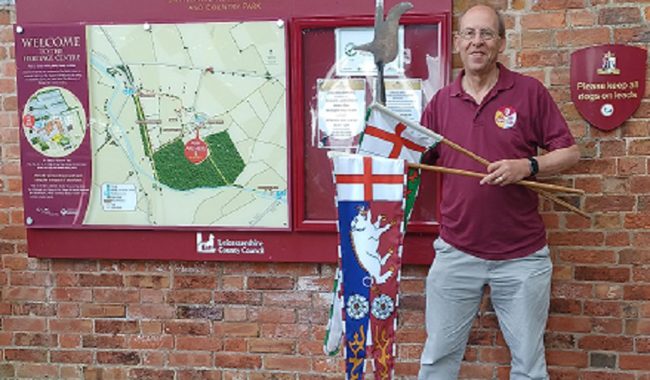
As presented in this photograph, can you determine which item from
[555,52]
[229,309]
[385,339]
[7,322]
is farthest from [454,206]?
[7,322]

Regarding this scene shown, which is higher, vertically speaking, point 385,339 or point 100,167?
point 100,167

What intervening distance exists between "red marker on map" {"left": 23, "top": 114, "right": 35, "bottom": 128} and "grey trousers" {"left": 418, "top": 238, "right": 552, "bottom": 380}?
89.9 inches

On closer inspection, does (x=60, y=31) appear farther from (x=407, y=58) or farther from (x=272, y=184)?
(x=407, y=58)

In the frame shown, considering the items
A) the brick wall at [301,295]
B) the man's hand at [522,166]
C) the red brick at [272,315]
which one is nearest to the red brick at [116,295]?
the brick wall at [301,295]

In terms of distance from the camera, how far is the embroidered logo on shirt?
303cm

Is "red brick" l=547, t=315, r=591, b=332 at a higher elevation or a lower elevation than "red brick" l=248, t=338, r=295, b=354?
higher

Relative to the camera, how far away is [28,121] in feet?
12.7

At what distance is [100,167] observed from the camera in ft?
12.5

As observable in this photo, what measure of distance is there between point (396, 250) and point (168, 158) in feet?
4.44

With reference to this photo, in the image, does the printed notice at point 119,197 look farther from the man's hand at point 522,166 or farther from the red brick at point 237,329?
the man's hand at point 522,166

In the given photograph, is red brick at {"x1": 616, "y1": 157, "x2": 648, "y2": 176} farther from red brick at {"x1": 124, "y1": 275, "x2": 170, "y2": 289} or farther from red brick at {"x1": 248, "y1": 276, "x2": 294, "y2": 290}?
red brick at {"x1": 124, "y1": 275, "x2": 170, "y2": 289}

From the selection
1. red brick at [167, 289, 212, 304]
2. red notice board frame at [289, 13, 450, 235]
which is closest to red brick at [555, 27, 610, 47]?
red notice board frame at [289, 13, 450, 235]

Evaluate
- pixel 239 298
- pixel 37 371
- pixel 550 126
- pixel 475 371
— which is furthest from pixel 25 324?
pixel 550 126

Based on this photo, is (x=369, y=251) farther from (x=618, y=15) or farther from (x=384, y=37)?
(x=618, y=15)
